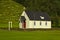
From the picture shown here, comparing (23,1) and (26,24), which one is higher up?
(23,1)

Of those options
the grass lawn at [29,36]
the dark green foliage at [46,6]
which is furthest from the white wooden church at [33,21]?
the dark green foliage at [46,6]

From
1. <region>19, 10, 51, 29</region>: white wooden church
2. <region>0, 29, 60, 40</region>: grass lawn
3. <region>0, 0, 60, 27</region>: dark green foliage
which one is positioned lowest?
<region>0, 29, 60, 40</region>: grass lawn

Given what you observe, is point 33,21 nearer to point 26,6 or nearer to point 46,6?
point 46,6

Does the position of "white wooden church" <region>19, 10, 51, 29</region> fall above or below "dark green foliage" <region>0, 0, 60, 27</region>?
below

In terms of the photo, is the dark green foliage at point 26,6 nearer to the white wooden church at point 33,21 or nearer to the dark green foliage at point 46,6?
the dark green foliage at point 46,6

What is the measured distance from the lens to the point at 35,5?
486 feet

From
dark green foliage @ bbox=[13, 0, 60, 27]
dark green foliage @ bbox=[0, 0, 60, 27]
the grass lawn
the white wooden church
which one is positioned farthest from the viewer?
dark green foliage @ bbox=[0, 0, 60, 27]

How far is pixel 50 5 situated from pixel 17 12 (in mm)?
24948

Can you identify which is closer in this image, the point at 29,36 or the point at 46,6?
the point at 29,36

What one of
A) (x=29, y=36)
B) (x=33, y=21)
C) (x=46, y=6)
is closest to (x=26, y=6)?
(x=46, y=6)

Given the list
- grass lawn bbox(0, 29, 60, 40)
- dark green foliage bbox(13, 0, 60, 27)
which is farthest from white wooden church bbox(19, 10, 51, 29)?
dark green foliage bbox(13, 0, 60, 27)

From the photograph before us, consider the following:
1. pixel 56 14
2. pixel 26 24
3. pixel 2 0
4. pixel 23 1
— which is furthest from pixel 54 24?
pixel 2 0

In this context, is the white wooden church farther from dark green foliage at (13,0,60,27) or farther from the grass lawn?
dark green foliage at (13,0,60,27)

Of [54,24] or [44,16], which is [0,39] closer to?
[44,16]
